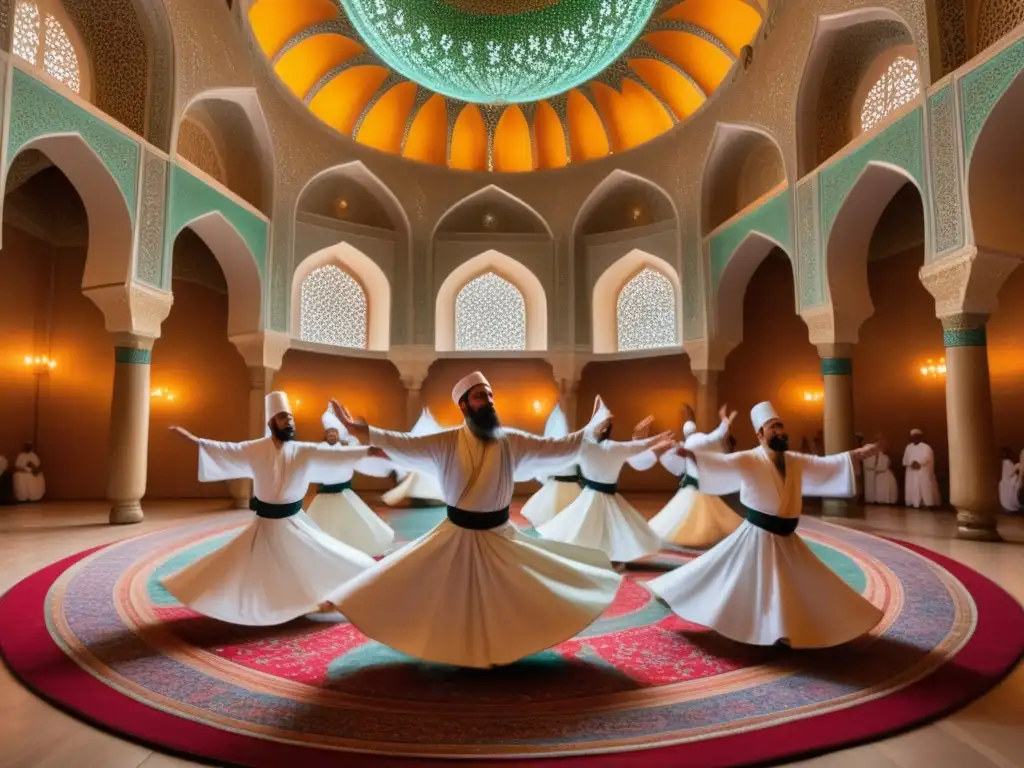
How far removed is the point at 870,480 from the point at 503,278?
8367 mm

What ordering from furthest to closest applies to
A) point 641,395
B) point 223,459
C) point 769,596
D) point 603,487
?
point 641,395 → point 603,487 → point 223,459 → point 769,596

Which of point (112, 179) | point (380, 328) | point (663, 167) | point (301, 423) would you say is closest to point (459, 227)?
point (380, 328)

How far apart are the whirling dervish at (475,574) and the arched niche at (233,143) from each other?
874cm

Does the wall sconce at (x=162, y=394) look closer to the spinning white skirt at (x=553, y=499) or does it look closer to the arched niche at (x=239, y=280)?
the arched niche at (x=239, y=280)

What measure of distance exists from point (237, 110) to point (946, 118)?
10236 mm

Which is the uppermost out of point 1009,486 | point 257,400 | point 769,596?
point 257,400

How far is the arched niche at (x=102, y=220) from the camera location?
8258 mm

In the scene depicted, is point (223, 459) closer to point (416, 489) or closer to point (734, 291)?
point (416, 489)

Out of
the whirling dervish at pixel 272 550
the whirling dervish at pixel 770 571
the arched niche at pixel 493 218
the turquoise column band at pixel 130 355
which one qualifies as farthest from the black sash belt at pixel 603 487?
the arched niche at pixel 493 218

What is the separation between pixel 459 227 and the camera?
14555 millimetres

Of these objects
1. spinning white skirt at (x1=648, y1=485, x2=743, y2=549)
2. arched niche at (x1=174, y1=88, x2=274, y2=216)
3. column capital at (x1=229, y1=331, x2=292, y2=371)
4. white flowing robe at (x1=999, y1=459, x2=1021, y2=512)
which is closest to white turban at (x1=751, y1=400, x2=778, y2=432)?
spinning white skirt at (x1=648, y1=485, x2=743, y2=549)

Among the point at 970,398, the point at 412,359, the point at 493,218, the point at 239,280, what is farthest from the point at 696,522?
the point at 493,218

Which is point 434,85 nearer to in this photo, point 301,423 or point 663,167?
point 663,167

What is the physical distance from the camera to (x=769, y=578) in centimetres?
414
